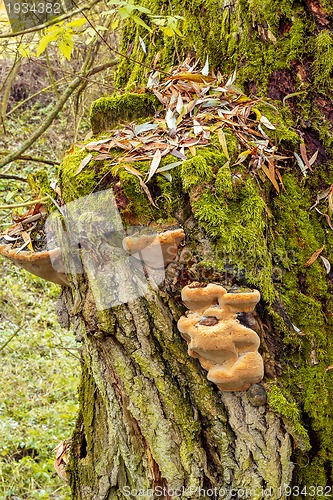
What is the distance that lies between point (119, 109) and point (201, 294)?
966mm

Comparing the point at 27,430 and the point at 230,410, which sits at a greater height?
the point at 230,410

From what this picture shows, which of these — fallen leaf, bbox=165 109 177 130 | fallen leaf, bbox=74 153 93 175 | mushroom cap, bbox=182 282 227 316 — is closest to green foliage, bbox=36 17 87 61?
fallen leaf, bbox=165 109 177 130

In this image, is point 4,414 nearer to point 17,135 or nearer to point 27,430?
point 27,430

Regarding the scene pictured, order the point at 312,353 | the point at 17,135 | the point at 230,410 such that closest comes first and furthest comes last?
1. the point at 230,410
2. the point at 312,353
3. the point at 17,135

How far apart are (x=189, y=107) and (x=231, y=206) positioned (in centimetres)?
51

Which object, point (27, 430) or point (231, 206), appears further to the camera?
point (27, 430)

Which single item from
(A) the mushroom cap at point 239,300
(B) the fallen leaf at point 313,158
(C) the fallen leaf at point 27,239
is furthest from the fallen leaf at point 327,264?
(C) the fallen leaf at point 27,239

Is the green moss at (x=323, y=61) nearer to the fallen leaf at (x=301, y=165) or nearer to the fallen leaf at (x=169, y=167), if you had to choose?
the fallen leaf at (x=301, y=165)

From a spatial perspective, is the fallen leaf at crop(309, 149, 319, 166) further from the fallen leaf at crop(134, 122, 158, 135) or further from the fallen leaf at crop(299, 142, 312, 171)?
the fallen leaf at crop(134, 122, 158, 135)


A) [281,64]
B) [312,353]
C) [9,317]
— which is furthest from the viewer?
[9,317]

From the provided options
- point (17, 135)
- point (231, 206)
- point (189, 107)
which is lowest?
point (17, 135)

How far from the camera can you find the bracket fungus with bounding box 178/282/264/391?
171 centimetres

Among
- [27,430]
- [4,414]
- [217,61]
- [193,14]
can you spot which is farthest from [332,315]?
[4,414]

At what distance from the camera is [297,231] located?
7.09 feet
